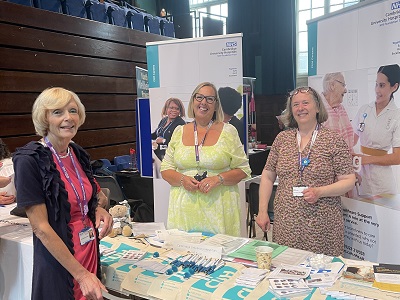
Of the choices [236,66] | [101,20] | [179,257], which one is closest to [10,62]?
[101,20]

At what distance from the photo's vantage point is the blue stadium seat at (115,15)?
6.45 m

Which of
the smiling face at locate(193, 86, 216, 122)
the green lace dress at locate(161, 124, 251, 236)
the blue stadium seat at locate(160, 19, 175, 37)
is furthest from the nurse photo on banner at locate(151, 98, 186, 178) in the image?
the blue stadium seat at locate(160, 19, 175, 37)

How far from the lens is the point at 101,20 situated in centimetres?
625

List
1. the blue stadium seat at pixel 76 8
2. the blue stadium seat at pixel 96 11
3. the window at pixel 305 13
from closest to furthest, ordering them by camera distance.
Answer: the blue stadium seat at pixel 76 8, the blue stadium seat at pixel 96 11, the window at pixel 305 13

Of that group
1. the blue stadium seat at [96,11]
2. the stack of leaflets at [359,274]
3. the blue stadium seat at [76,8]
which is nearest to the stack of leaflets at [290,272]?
the stack of leaflets at [359,274]

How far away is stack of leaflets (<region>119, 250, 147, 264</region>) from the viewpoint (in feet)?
5.78

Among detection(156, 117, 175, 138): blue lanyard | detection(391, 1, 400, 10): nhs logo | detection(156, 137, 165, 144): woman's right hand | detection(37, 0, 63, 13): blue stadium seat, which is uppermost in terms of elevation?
→ detection(37, 0, 63, 13): blue stadium seat

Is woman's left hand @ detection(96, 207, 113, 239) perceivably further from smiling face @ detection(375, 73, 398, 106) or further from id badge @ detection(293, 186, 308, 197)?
smiling face @ detection(375, 73, 398, 106)

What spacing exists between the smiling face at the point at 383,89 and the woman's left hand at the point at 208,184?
1017 mm

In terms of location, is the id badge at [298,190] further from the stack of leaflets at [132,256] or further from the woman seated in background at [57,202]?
the woman seated in background at [57,202]

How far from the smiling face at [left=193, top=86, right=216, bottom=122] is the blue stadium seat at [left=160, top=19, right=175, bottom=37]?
6161mm

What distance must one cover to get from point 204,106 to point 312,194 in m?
0.85

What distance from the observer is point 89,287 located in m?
1.38

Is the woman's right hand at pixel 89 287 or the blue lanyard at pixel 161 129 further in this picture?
the blue lanyard at pixel 161 129
